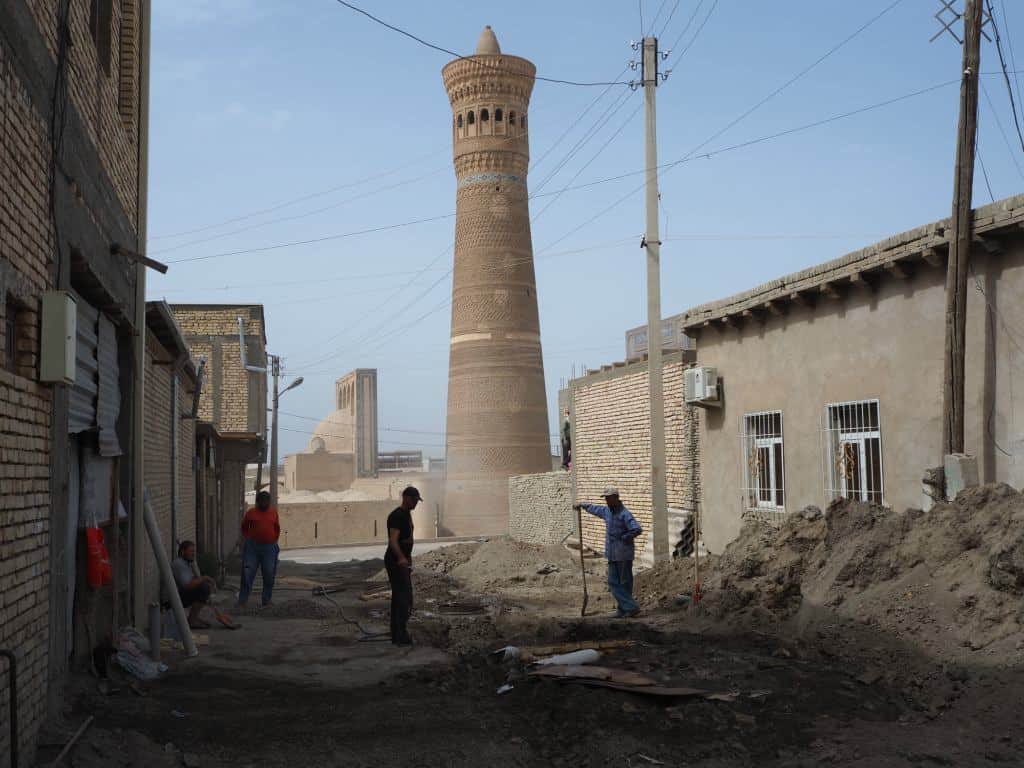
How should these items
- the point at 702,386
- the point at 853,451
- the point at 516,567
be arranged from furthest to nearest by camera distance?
1. the point at 516,567
2. the point at 702,386
3. the point at 853,451

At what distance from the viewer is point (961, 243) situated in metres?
9.26

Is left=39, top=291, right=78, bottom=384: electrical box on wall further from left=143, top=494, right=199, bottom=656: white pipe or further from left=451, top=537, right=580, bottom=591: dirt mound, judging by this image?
left=451, top=537, right=580, bottom=591: dirt mound

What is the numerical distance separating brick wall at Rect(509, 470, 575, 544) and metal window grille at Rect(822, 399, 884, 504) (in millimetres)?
11752

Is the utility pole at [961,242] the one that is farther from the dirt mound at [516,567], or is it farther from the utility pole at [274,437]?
the utility pole at [274,437]

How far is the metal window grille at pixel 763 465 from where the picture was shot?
1305 centimetres

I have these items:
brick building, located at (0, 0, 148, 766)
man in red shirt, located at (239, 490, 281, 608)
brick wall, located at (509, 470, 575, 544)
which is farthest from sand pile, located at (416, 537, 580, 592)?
brick building, located at (0, 0, 148, 766)

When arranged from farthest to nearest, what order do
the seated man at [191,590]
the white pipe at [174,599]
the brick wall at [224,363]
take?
the brick wall at [224,363] < the seated man at [191,590] < the white pipe at [174,599]

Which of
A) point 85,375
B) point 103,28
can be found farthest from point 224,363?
point 85,375

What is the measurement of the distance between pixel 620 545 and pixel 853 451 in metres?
2.92

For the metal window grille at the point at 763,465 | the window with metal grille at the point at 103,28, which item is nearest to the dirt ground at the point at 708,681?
the metal window grille at the point at 763,465

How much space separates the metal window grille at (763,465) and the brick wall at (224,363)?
14464 millimetres

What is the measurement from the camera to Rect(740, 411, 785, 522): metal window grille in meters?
13.0

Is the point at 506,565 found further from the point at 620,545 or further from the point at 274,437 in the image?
the point at 274,437

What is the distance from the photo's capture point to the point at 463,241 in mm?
35500
